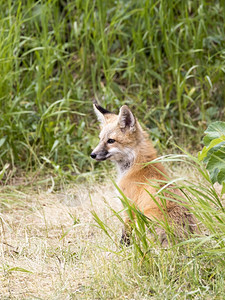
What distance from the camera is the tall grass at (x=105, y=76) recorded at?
6078mm

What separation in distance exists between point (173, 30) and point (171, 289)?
425 cm

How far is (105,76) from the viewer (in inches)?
259

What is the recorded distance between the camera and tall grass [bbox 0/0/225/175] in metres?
6.08

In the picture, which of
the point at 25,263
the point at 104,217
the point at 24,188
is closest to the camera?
the point at 25,263

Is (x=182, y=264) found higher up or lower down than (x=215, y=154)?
lower down

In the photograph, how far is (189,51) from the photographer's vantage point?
Result: 253 inches

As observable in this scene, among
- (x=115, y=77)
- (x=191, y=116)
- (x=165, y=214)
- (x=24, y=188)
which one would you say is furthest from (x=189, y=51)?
(x=165, y=214)

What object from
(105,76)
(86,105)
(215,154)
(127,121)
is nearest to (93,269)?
(215,154)

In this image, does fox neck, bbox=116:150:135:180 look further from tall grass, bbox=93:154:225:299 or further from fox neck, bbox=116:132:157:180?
tall grass, bbox=93:154:225:299

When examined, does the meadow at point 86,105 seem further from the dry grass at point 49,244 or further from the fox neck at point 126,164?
the fox neck at point 126,164

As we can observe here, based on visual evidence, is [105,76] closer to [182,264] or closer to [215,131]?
[215,131]

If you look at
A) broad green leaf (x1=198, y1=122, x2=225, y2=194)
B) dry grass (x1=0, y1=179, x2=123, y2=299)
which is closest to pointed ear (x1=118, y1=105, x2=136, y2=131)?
dry grass (x1=0, y1=179, x2=123, y2=299)

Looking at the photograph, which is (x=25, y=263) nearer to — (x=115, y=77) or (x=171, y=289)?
(x=171, y=289)

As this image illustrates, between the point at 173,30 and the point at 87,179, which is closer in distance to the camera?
the point at 87,179
